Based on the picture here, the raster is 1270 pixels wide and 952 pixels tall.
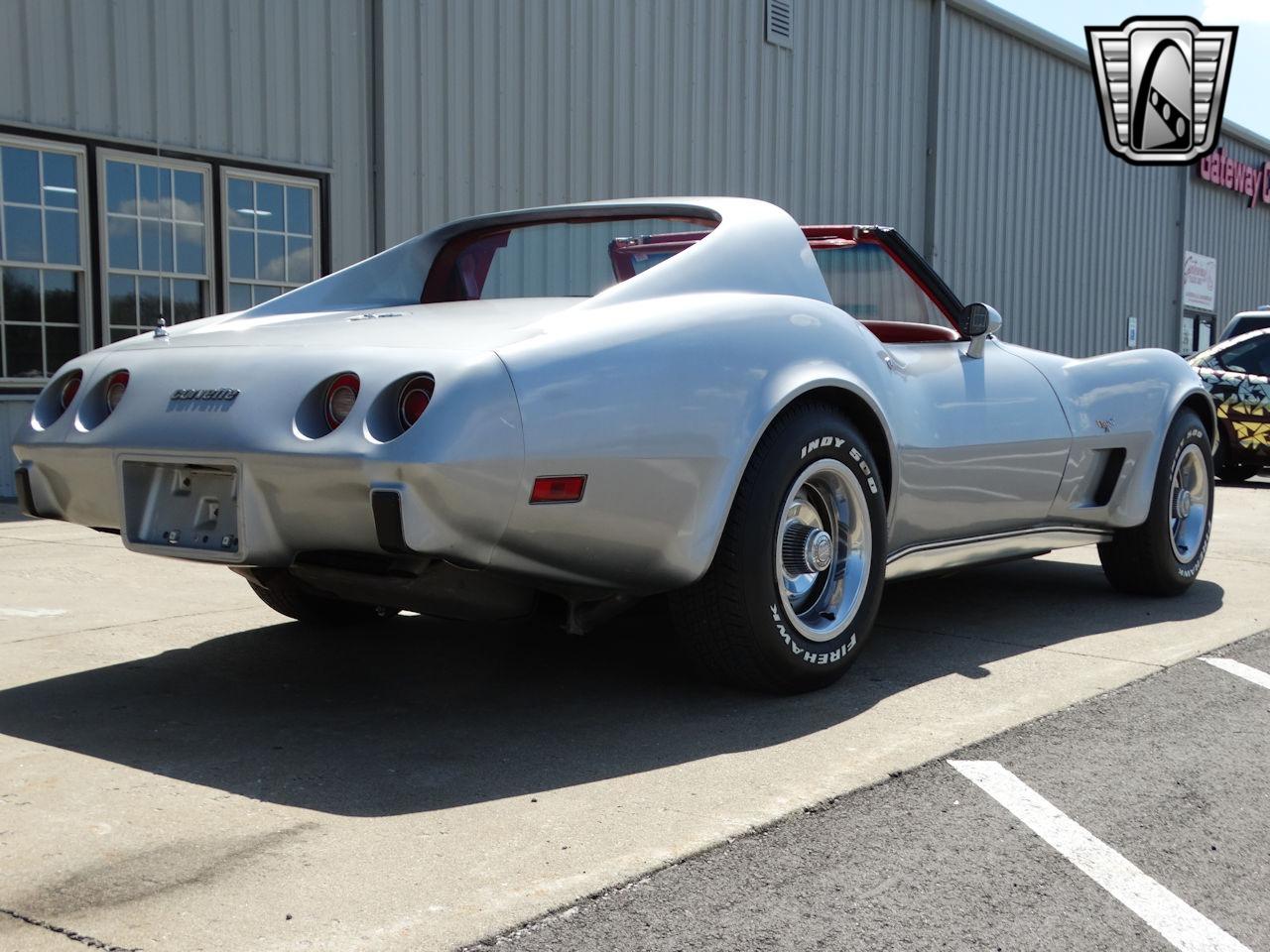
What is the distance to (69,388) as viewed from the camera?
3824mm

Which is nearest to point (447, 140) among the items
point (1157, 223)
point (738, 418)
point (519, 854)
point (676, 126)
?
point (676, 126)

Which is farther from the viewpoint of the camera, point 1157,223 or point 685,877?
point 1157,223

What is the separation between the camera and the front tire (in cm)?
362

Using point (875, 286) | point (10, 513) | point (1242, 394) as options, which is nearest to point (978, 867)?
point (875, 286)

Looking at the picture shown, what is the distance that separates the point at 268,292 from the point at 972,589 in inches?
269

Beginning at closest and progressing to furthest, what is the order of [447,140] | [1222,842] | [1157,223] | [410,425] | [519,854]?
[519,854], [1222,842], [410,425], [447,140], [1157,223]

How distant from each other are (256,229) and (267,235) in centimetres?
10

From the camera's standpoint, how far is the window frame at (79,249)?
938cm

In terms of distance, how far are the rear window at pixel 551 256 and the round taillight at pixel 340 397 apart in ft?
2.89


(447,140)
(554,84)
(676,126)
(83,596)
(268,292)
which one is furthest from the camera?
(676,126)

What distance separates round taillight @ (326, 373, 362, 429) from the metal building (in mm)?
6998

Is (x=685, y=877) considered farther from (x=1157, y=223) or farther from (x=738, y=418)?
(x=1157, y=223)

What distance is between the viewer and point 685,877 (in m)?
2.53

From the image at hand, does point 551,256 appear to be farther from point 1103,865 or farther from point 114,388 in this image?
point 1103,865
